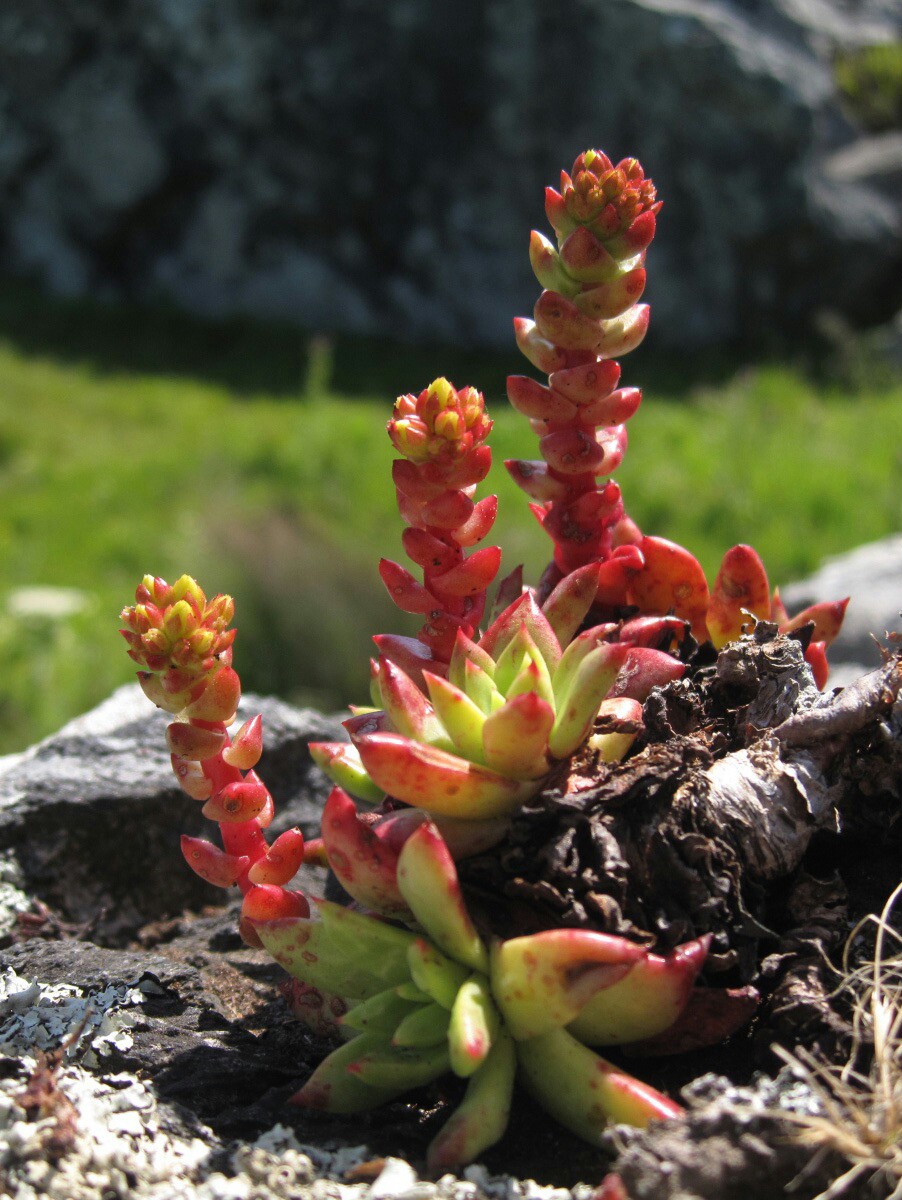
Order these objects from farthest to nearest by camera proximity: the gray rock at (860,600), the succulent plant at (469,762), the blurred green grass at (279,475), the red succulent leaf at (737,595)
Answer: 1. the blurred green grass at (279,475)
2. the gray rock at (860,600)
3. the red succulent leaf at (737,595)
4. the succulent plant at (469,762)

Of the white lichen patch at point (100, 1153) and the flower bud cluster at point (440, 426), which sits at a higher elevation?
the flower bud cluster at point (440, 426)

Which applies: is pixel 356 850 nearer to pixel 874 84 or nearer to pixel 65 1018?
pixel 65 1018

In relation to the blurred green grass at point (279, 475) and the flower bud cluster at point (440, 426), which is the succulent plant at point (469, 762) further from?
the blurred green grass at point (279, 475)

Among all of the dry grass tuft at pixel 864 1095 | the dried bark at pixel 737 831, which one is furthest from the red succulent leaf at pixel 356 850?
the dry grass tuft at pixel 864 1095

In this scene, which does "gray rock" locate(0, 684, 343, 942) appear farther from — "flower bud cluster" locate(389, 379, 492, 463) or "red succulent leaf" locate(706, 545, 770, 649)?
"flower bud cluster" locate(389, 379, 492, 463)

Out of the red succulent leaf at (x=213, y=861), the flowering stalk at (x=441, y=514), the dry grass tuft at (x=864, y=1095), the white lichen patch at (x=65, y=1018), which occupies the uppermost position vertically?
the flowering stalk at (x=441, y=514)

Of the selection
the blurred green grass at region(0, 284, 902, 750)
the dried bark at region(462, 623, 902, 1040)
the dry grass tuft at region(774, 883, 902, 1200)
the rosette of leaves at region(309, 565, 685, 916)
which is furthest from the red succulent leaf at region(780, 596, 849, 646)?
the blurred green grass at region(0, 284, 902, 750)
